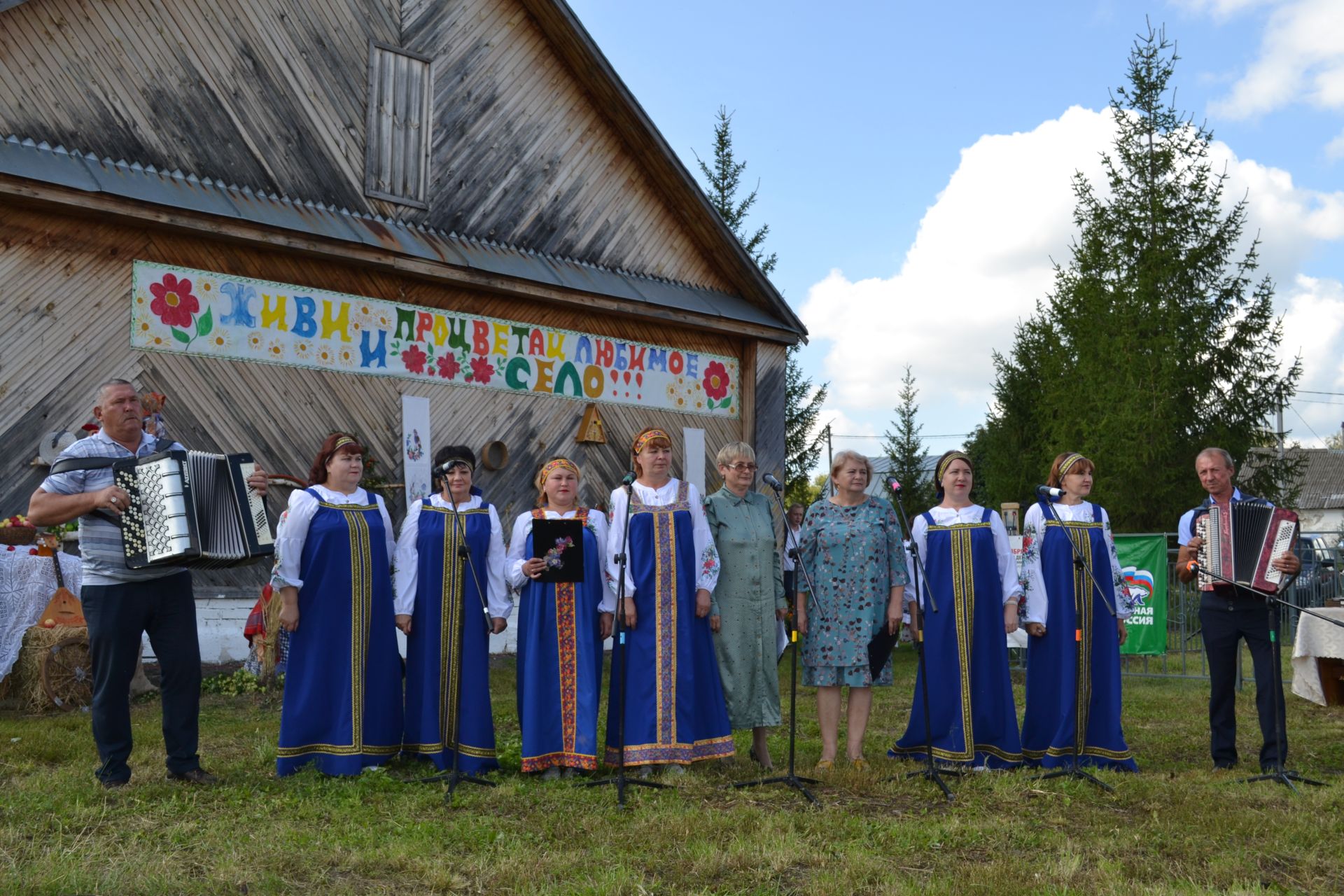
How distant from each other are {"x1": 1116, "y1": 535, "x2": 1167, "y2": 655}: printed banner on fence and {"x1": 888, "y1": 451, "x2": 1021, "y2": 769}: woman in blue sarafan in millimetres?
6306

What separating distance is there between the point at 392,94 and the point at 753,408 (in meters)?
5.33

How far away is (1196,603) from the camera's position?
14.9m

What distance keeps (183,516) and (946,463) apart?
13.9ft

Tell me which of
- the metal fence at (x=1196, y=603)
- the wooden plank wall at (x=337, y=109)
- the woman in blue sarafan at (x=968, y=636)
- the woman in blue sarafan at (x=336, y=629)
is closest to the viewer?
the woman in blue sarafan at (x=336, y=629)

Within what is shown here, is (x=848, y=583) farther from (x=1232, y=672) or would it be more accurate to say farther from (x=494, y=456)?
(x=494, y=456)

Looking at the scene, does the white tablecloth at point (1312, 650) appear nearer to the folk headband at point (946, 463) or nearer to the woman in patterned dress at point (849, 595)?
the folk headband at point (946, 463)

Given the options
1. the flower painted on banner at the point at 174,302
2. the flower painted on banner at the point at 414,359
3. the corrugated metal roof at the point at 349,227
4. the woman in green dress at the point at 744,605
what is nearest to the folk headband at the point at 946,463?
the woman in green dress at the point at 744,605

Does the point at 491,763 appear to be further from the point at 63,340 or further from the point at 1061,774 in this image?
the point at 63,340

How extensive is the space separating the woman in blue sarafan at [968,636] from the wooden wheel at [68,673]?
5.78m

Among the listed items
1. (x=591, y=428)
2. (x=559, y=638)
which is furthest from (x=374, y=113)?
(x=559, y=638)

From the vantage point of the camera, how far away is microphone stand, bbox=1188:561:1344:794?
20.9 feet

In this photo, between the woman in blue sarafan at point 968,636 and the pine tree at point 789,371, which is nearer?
the woman in blue sarafan at point 968,636

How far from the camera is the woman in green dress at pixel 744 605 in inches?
264

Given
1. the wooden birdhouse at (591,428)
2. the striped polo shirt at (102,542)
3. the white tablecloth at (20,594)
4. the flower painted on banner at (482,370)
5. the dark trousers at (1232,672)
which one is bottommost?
the dark trousers at (1232,672)
